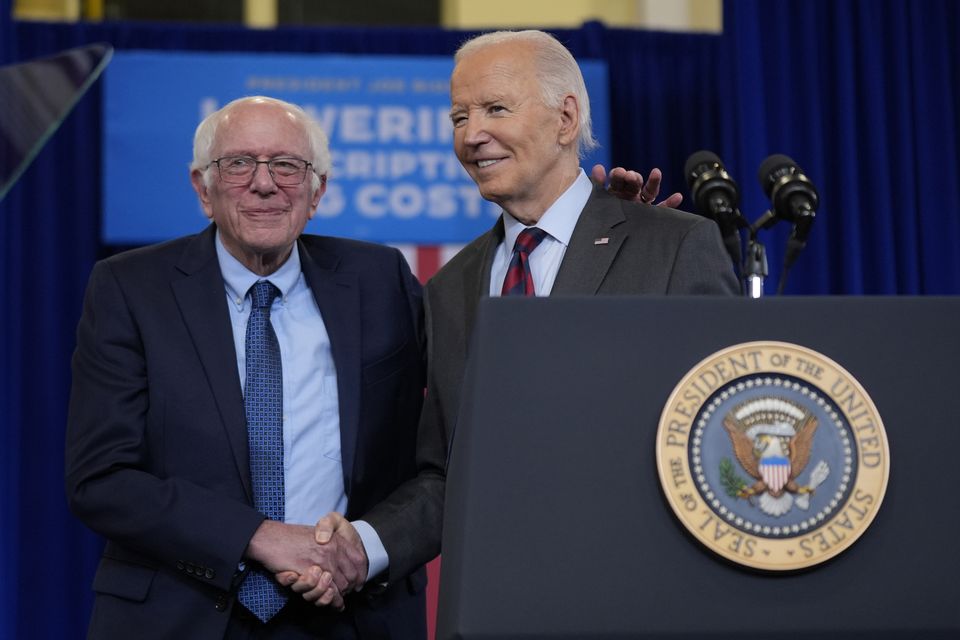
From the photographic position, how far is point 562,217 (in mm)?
1883

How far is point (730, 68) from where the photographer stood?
5.34 meters

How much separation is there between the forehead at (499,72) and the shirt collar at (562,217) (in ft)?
0.56

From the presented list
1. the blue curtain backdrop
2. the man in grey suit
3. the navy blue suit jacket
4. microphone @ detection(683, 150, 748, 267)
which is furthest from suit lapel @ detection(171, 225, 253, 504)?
the blue curtain backdrop

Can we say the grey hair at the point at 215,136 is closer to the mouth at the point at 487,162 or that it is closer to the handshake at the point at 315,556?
the mouth at the point at 487,162

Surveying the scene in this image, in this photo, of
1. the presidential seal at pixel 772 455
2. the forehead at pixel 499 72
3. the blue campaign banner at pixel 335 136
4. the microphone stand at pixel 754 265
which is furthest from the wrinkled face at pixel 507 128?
the blue campaign banner at pixel 335 136

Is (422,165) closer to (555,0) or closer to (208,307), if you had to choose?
(555,0)

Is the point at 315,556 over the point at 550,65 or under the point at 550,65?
under

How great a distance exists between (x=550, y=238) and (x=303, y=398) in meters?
0.51

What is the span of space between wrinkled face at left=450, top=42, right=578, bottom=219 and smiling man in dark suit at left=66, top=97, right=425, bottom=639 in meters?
0.38

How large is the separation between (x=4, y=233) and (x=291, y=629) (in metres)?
3.80

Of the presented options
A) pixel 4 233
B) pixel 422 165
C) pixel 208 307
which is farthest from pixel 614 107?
pixel 208 307

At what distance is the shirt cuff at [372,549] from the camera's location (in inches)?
75.7

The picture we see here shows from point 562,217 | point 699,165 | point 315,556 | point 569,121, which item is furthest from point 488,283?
point 699,165

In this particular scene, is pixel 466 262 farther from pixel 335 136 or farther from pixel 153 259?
pixel 335 136
